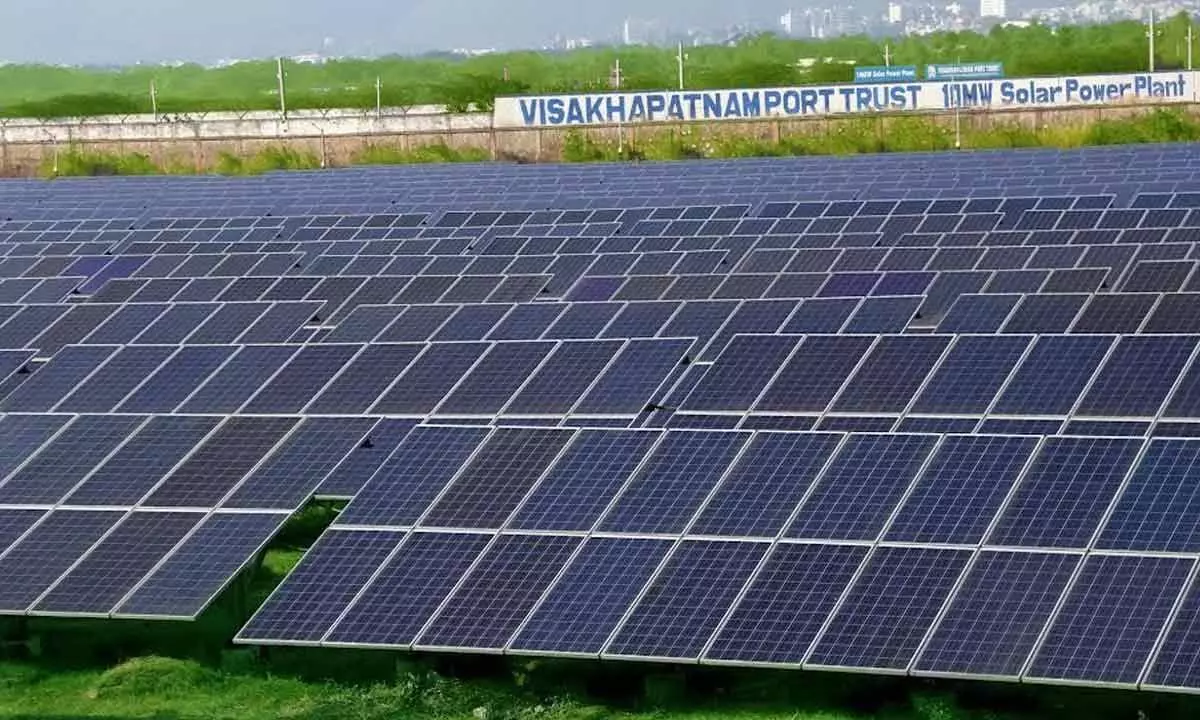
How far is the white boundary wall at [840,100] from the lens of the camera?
85.4 m

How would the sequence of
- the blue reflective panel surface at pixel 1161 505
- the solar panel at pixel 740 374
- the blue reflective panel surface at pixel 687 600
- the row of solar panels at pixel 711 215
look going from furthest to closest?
the row of solar panels at pixel 711 215 < the solar panel at pixel 740 374 < the blue reflective panel surface at pixel 687 600 < the blue reflective panel surface at pixel 1161 505

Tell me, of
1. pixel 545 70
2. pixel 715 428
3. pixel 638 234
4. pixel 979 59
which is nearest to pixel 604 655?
pixel 715 428

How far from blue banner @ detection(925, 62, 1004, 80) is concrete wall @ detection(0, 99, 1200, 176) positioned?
991 cm

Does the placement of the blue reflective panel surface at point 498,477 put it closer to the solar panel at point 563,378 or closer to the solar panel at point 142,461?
the solar panel at point 563,378

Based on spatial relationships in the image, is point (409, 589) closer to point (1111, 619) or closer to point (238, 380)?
point (1111, 619)

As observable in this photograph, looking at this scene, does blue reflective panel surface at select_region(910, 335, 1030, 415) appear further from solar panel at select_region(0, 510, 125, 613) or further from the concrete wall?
the concrete wall

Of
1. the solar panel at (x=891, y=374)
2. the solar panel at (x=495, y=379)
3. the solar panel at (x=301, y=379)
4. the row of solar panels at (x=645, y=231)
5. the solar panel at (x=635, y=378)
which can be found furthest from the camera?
Answer: the row of solar panels at (x=645, y=231)

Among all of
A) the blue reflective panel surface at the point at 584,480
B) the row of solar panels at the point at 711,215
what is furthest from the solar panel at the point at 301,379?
the row of solar panels at the point at 711,215

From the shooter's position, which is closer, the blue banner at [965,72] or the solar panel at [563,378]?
the solar panel at [563,378]

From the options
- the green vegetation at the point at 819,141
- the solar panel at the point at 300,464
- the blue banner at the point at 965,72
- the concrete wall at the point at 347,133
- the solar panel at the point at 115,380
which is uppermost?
the solar panel at the point at 115,380

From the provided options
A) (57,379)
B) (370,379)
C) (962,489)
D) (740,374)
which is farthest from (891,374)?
(57,379)

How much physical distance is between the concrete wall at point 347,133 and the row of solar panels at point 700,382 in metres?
61.5

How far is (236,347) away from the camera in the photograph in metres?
24.8

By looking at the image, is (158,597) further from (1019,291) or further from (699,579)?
(1019,291)
